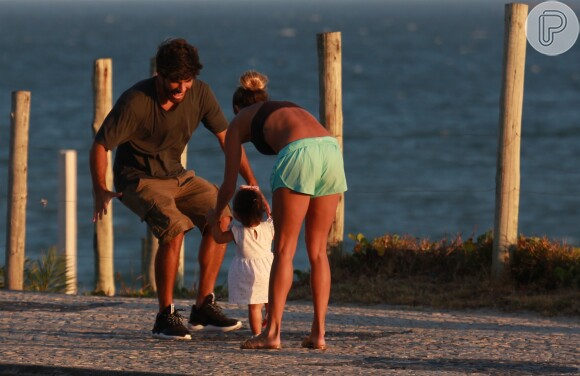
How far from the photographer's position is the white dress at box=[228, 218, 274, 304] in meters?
8.46

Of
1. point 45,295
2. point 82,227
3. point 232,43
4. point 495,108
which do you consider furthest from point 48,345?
point 232,43

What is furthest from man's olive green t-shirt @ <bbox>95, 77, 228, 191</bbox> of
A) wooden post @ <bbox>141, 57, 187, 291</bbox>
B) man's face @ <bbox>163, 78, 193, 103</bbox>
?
wooden post @ <bbox>141, 57, 187, 291</bbox>

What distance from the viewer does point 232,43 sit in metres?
115

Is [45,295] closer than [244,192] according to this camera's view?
No

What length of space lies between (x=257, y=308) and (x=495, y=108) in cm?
5297

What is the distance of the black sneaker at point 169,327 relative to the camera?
339 inches

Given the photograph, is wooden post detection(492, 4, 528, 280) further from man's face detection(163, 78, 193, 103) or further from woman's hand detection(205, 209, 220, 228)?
man's face detection(163, 78, 193, 103)

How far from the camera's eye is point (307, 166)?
793cm

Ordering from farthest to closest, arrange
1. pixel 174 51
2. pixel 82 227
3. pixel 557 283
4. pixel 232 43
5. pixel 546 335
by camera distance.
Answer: pixel 232 43, pixel 82 227, pixel 557 283, pixel 546 335, pixel 174 51

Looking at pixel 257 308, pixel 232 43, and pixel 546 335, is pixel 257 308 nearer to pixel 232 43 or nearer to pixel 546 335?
pixel 546 335

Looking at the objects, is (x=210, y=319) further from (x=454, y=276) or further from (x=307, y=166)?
(x=454, y=276)

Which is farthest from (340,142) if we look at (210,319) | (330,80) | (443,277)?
(210,319)

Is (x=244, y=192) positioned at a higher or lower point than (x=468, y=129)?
lower

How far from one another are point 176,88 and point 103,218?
3.65 m
